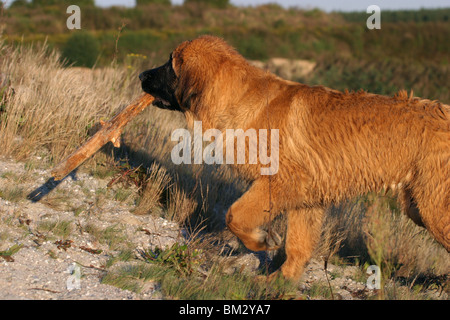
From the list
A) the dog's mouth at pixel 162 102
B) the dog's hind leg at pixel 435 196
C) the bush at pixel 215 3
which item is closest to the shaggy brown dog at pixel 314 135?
the dog's hind leg at pixel 435 196

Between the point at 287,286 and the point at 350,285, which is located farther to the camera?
the point at 350,285

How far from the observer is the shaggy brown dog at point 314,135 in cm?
434

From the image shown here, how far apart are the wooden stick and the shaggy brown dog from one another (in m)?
0.60

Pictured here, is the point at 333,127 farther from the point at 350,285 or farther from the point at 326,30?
the point at 326,30

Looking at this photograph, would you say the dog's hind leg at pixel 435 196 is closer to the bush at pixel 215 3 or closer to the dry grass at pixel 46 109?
the dry grass at pixel 46 109

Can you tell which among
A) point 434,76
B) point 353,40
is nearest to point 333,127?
point 434,76

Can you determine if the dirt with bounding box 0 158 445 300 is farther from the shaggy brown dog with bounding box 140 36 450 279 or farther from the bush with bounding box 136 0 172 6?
the bush with bounding box 136 0 172 6

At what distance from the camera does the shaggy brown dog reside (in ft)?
14.2

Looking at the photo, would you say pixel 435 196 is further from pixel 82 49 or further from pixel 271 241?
pixel 82 49

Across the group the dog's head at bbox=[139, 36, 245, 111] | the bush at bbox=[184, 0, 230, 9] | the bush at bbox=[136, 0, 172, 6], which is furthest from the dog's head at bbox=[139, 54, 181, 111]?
the bush at bbox=[184, 0, 230, 9]
